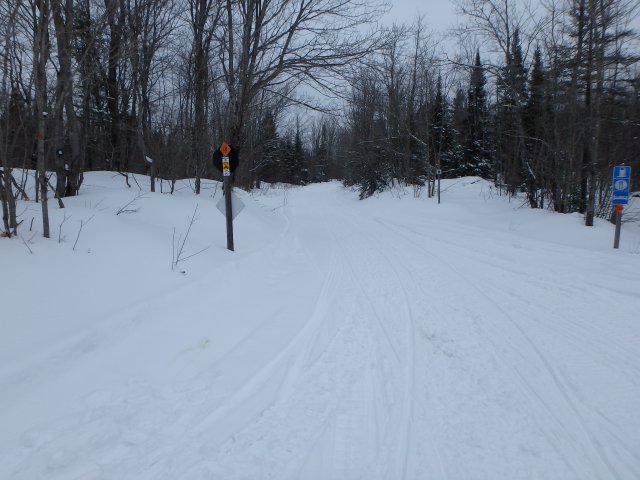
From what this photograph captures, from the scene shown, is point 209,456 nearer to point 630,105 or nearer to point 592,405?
point 592,405

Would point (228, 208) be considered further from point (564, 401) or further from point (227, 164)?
point (564, 401)

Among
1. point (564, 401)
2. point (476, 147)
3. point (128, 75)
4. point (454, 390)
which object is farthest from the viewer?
point (476, 147)

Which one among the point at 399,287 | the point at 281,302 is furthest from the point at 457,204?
the point at 281,302

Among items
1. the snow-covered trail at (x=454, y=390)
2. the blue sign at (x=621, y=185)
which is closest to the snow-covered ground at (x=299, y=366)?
the snow-covered trail at (x=454, y=390)

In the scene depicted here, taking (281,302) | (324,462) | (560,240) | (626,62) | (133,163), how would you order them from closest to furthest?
(324,462), (281,302), (560,240), (626,62), (133,163)

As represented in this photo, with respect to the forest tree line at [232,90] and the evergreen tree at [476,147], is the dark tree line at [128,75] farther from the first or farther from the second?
the evergreen tree at [476,147]

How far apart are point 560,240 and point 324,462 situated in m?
11.7

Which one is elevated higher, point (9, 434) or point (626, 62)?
point (626, 62)

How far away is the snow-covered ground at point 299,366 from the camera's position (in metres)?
2.77

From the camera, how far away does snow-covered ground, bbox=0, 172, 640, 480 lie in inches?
109

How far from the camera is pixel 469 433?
304 cm

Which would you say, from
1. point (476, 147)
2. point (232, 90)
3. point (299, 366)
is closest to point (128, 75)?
point (232, 90)

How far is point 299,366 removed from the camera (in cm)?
411

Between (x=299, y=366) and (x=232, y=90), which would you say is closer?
(x=299, y=366)
